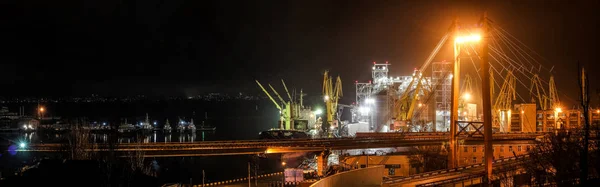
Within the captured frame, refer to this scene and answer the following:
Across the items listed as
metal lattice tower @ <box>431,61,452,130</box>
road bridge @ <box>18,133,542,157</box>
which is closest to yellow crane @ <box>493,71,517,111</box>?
metal lattice tower @ <box>431,61,452,130</box>

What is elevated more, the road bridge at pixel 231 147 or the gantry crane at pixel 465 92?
the gantry crane at pixel 465 92

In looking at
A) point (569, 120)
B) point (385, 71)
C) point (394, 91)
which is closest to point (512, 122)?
point (569, 120)

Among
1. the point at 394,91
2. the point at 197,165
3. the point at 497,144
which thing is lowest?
the point at 197,165

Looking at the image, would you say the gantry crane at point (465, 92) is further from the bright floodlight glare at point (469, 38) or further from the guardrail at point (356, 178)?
the guardrail at point (356, 178)

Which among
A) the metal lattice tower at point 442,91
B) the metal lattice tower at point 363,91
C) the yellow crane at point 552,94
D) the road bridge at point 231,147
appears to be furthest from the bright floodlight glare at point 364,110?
the road bridge at point 231,147

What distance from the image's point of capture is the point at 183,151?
33.8 metres

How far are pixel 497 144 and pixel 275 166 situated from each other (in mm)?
30847

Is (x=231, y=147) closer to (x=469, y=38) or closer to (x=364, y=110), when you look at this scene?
(x=469, y=38)

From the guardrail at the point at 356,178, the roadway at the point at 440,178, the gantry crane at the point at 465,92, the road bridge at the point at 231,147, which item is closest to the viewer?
the guardrail at the point at 356,178

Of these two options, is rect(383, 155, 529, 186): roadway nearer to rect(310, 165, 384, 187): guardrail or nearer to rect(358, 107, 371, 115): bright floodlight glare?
rect(310, 165, 384, 187): guardrail

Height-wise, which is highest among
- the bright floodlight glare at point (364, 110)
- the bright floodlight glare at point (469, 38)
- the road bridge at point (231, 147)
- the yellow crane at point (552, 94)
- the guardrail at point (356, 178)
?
the bright floodlight glare at point (469, 38)

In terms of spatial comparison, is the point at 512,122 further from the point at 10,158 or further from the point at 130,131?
the point at 130,131

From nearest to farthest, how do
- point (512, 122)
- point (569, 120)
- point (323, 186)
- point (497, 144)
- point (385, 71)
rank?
point (323, 186) < point (497, 144) < point (569, 120) < point (512, 122) < point (385, 71)

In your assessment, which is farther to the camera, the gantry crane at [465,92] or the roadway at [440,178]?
the gantry crane at [465,92]
